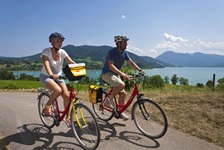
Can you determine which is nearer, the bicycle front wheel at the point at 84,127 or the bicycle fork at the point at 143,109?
the bicycle front wheel at the point at 84,127

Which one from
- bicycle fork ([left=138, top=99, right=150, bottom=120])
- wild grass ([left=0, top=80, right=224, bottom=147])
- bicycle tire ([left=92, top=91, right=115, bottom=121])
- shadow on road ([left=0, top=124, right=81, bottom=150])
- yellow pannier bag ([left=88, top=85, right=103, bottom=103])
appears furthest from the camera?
bicycle tire ([left=92, top=91, right=115, bottom=121])

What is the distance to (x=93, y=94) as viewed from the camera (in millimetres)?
5531

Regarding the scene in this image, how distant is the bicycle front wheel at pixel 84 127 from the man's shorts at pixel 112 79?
147 centimetres

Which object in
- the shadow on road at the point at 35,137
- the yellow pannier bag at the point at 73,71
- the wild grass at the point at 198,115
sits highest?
the yellow pannier bag at the point at 73,71

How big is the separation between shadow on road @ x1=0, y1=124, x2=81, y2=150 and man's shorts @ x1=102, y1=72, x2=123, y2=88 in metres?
1.56

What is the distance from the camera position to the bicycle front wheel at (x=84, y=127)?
382 centimetres

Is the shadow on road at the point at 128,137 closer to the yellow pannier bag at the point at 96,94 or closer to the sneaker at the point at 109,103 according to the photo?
the sneaker at the point at 109,103

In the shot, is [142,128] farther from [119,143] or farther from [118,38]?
[118,38]

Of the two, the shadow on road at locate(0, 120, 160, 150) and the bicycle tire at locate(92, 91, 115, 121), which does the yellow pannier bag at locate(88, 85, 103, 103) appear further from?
the shadow on road at locate(0, 120, 160, 150)

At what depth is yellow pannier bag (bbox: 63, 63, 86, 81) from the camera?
13.7 feet

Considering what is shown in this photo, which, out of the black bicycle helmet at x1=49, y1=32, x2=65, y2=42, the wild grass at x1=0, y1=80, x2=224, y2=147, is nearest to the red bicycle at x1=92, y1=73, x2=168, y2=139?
the wild grass at x1=0, y1=80, x2=224, y2=147

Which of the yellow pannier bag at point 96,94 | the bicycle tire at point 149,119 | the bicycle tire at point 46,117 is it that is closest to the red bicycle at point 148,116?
the bicycle tire at point 149,119

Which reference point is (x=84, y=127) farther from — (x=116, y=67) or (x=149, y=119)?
(x=116, y=67)

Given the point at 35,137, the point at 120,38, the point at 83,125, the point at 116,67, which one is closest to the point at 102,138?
the point at 83,125
